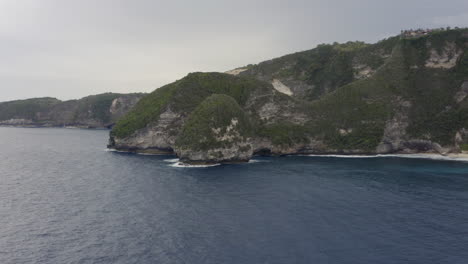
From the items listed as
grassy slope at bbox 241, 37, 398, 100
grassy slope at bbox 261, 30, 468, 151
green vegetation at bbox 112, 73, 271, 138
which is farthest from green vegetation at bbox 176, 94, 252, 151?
grassy slope at bbox 241, 37, 398, 100

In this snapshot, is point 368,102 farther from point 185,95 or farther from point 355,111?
point 185,95

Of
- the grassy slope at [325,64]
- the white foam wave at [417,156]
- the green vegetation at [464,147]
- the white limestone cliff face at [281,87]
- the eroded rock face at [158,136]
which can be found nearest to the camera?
the white foam wave at [417,156]

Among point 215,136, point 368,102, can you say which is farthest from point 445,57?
point 215,136

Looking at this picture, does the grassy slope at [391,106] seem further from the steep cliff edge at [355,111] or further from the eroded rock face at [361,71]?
the eroded rock face at [361,71]

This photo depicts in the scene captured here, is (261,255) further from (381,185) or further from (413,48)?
(413,48)

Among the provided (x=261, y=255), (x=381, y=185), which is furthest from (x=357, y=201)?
(x=261, y=255)

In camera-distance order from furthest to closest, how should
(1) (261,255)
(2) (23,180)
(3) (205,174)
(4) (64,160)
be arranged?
(4) (64,160)
(3) (205,174)
(2) (23,180)
(1) (261,255)

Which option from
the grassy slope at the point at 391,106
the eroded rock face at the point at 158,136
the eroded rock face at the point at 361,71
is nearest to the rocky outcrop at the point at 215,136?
the eroded rock face at the point at 158,136
